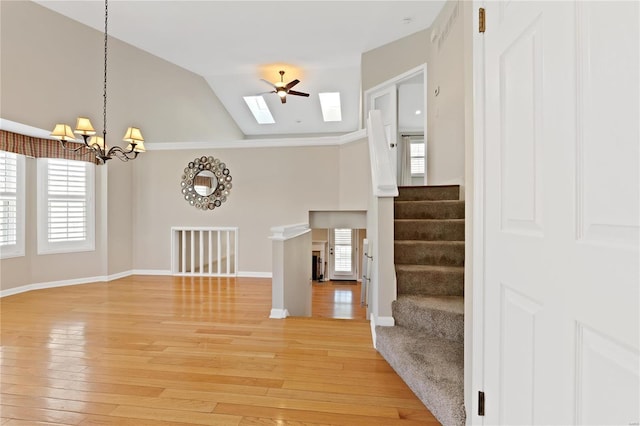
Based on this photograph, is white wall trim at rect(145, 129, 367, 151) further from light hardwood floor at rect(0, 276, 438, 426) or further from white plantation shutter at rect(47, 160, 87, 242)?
light hardwood floor at rect(0, 276, 438, 426)

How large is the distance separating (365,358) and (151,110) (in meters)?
5.82

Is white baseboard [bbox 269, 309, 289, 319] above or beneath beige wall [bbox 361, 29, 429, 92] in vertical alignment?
beneath

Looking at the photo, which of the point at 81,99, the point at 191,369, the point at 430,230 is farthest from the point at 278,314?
the point at 81,99

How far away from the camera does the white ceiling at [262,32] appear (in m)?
4.52

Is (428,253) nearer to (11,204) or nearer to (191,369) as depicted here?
(191,369)

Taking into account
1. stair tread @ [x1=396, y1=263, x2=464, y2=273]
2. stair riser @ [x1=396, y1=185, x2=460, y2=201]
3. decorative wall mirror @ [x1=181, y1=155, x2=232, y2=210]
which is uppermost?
decorative wall mirror @ [x1=181, y1=155, x2=232, y2=210]

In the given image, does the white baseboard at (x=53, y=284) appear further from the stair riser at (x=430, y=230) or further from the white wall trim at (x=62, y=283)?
the stair riser at (x=430, y=230)

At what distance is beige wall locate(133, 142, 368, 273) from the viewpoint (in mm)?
5375

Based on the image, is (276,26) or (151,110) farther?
(151,110)

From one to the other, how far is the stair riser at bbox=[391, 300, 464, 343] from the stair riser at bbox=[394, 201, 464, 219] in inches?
46.1

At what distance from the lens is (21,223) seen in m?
4.45
